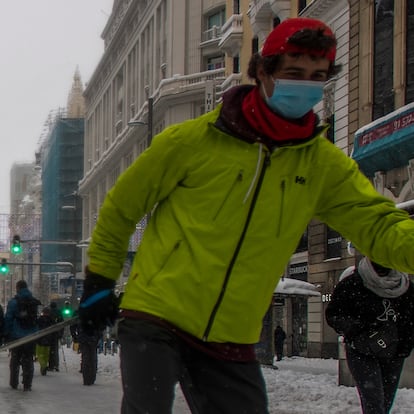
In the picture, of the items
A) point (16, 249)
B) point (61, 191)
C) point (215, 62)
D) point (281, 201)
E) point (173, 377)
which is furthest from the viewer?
point (61, 191)

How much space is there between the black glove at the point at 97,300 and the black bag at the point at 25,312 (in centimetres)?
1243

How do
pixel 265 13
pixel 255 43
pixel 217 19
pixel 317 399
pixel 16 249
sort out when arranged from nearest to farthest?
pixel 317 399
pixel 16 249
pixel 265 13
pixel 255 43
pixel 217 19

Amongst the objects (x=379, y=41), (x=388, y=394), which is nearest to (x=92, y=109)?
(x=379, y=41)

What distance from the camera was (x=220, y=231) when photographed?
321cm

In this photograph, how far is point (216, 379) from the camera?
320 cm

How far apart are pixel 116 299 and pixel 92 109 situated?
89304 mm

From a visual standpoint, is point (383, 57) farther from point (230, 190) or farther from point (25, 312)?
point (230, 190)

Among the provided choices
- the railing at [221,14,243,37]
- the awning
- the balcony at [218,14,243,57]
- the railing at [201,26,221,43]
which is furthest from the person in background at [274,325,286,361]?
the railing at [201,26,221,43]

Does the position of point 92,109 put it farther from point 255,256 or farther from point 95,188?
point 255,256

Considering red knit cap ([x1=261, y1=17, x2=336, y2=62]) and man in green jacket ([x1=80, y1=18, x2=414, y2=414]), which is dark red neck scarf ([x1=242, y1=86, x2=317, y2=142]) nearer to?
man in green jacket ([x1=80, y1=18, x2=414, y2=414])

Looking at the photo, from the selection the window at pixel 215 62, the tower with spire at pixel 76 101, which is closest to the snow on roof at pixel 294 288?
the window at pixel 215 62

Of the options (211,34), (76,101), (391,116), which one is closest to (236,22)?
(211,34)

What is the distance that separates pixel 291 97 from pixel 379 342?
12.1 ft

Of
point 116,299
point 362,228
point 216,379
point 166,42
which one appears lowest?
point 216,379
